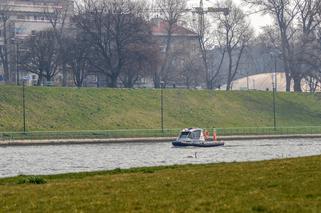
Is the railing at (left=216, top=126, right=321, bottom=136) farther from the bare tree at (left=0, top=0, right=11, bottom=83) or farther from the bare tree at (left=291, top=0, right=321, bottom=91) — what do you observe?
the bare tree at (left=0, top=0, right=11, bottom=83)

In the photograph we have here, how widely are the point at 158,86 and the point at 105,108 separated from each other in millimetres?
27063

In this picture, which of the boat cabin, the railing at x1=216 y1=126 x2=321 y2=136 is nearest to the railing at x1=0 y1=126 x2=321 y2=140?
the railing at x1=216 y1=126 x2=321 y2=136

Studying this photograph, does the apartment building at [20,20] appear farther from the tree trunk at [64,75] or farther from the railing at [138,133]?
the railing at [138,133]

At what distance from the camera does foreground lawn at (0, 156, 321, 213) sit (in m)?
16.9

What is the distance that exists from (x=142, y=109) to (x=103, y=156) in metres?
34.8

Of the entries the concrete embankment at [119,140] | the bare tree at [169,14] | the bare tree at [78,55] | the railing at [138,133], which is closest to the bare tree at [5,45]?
the bare tree at [78,55]

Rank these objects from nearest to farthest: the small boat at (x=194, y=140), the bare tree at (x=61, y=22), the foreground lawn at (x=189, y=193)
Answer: the foreground lawn at (x=189, y=193) < the small boat at (x=194, y=140) < the bare tree at (x=61, y=22)

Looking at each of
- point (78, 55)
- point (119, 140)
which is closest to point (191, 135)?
point (119, 140)

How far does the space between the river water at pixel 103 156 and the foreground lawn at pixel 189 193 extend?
18.3 m

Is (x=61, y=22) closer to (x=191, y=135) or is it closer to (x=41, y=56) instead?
(x=41, y=56)

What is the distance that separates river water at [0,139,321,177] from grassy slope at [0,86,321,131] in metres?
10.2

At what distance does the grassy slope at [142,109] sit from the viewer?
8281 cm

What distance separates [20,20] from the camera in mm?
146625

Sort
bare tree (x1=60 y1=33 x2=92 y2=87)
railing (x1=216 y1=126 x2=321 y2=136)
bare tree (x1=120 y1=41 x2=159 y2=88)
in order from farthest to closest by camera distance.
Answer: bare tree (x1=60 y1=33 x2=92 y2=87) < bare tree (x1=120 y1=41 x2=159 y2=88) < railing (x1=216 y1=126 x2=321 y2=136)
